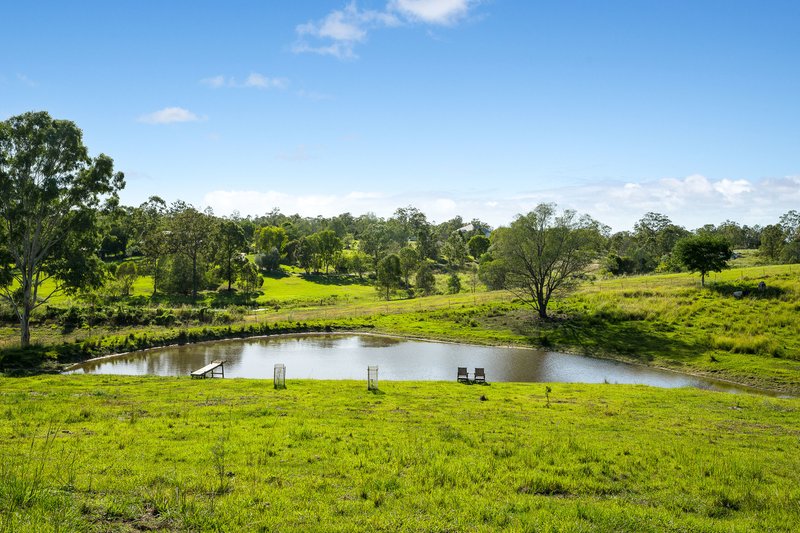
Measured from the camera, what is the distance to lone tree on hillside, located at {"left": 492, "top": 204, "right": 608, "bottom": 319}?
5738 cm

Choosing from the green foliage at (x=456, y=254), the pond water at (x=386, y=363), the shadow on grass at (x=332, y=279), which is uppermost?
the green foliage at (x=456, y=254)

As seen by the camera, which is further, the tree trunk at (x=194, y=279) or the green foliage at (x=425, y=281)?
the green foliage at (x=425, y=281)

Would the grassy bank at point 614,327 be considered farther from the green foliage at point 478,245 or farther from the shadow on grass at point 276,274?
the green foliage at point 478,245

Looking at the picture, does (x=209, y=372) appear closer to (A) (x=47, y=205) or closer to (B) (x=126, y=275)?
(A) (x=47, y=205)

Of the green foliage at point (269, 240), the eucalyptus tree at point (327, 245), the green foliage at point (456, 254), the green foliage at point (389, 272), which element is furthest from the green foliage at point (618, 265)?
the green foliage at point (269, 240)

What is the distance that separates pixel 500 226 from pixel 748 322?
87.3 ft

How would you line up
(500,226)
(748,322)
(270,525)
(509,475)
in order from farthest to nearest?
(500,226)
(748,322)
(509,475)
(270,525)

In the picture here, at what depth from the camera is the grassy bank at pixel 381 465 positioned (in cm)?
944

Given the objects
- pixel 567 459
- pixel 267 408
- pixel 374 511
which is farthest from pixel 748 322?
pixel 374 511

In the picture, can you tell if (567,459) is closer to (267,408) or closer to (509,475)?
(509,475)

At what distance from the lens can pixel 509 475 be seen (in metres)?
12.4

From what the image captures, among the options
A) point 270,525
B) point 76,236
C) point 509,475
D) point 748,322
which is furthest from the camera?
point 748,322

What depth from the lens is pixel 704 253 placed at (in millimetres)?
60281

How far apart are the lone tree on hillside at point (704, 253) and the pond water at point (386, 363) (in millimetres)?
25869
